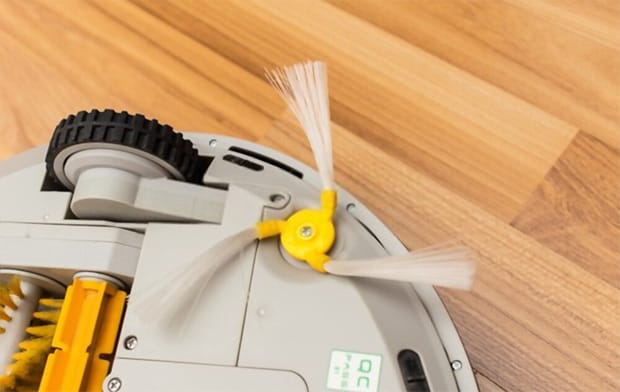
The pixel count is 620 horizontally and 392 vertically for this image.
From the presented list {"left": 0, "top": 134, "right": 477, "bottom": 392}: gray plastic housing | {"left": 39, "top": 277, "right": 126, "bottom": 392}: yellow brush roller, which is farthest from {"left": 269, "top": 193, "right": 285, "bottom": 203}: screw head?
{"left": 39, "top": 277, "right": 126, "bottom": 392}: yellow brush roller

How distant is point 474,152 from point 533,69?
4.5 inches

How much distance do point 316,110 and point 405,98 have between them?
20 centimetres

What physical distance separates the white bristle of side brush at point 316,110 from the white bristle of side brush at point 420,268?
7 centimetres

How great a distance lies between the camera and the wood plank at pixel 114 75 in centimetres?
81

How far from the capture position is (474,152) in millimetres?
767

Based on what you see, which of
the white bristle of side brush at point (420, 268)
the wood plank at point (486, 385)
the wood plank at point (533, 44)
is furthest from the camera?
the wood plank at point (533, 44)

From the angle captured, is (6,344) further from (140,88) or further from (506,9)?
(506,9)

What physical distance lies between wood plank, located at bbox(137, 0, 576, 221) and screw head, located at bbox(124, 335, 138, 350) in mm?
319

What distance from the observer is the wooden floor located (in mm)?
695

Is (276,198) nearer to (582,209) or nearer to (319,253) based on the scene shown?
(319,253)

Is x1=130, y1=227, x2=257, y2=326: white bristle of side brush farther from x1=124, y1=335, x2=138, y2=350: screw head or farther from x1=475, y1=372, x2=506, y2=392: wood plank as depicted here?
x1=475, y1=372, x2=506, y2=392: wood plank

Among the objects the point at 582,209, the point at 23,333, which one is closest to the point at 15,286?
the point at 23,333

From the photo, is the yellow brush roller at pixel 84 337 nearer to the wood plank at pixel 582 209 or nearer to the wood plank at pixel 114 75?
the wood plank at pixel 114 75

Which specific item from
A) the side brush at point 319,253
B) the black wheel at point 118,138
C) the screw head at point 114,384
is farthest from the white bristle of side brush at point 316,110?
the screw head at point 114,384
